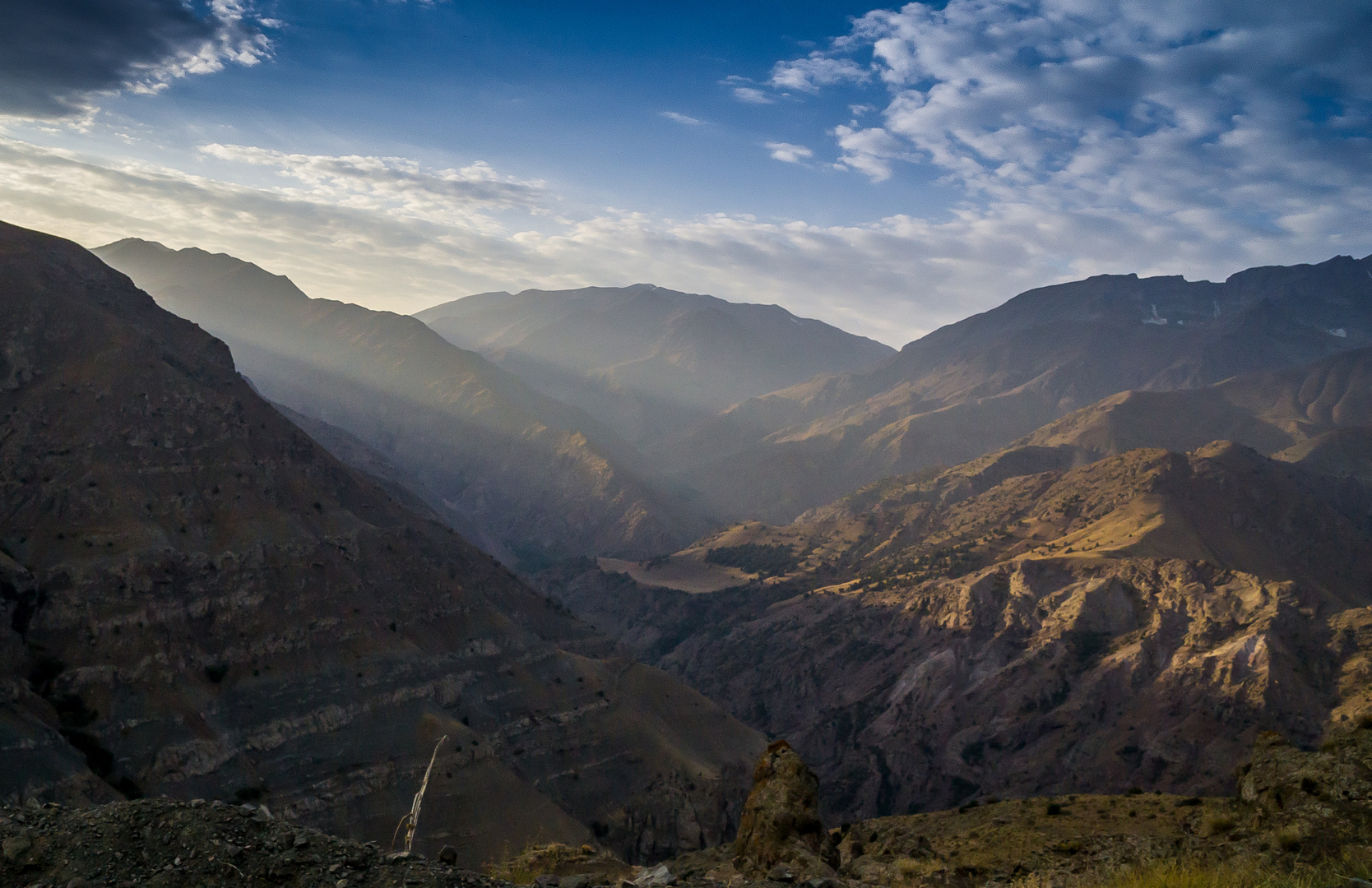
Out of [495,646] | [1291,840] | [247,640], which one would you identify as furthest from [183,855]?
[495,646]

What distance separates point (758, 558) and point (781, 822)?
512 ft

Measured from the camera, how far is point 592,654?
92000 millimetres

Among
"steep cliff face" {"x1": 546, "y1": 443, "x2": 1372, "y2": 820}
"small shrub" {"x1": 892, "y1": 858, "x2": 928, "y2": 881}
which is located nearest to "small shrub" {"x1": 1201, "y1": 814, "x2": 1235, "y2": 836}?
"small shrub" {"x1": 892, "y1": 858, "x2": 928, "y2": 881}

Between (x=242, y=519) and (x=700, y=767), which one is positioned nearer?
(x=242, y=519)

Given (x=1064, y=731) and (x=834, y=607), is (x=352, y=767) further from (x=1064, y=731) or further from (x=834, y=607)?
(x=834, y=607)

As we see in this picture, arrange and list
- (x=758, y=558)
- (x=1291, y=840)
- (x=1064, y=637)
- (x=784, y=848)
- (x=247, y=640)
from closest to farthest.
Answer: (x=1291, y=840)
(x=784, y=848)
(x=247, y=640)
(x=1064, y=637)
(x=758, y=558)

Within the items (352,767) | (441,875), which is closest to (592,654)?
(352,767)

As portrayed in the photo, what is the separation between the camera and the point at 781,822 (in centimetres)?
2373

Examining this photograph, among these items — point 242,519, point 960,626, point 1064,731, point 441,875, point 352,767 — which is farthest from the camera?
point 960,626

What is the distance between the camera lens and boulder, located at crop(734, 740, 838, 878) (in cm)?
2255

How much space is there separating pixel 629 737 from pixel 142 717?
4046 cm

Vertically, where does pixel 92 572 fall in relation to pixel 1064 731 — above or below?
above

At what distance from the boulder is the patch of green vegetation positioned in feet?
465

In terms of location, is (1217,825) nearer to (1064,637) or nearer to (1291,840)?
(1291,840)
